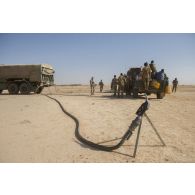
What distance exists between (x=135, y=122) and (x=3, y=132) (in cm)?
435

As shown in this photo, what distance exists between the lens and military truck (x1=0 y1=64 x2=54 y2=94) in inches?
896

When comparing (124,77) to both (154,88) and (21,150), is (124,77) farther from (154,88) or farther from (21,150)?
(21,150)

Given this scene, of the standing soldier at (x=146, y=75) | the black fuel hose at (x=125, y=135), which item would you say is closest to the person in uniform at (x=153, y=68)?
the standing soldier at (x=146, y=75)

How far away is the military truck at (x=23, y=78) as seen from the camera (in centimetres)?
2275

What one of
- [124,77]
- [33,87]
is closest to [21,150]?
[124,77]

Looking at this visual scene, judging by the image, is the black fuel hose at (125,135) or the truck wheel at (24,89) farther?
the truck wheel at (24,89)

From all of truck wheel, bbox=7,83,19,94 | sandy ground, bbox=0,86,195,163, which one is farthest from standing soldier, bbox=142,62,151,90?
truck wheel, bbox=7,83,19,94

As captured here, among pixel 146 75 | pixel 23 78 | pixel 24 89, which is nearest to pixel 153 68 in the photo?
pixel 146 75

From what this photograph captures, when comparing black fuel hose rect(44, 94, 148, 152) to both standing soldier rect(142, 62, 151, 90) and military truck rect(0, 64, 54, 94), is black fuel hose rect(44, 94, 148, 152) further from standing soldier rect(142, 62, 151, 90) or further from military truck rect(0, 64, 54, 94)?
military truck rect(0, 64, 54, 94)

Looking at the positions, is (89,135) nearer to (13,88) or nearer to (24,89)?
(24,89)

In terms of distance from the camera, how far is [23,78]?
23.1 m

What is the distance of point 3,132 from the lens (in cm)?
798

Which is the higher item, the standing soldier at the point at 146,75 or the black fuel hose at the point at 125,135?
the standing soldier at the point at 146,75

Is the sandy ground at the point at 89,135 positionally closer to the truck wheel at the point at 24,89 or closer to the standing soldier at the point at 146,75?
the standing soldier at the point at 146,75
